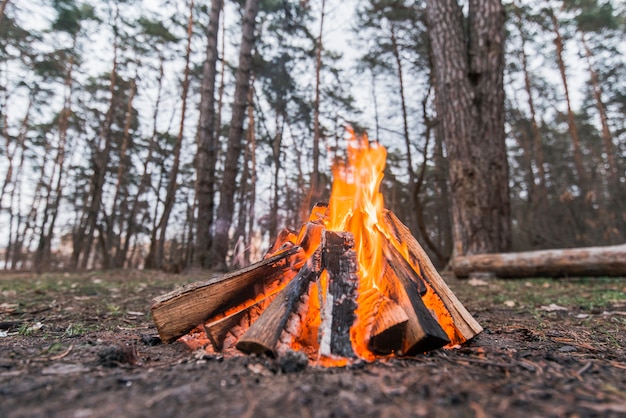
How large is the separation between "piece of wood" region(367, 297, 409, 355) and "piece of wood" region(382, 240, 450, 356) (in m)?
0.03

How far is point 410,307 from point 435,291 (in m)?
0.41

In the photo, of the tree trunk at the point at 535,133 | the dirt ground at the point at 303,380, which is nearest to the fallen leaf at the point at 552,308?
the dirt ground at the point at 303,380

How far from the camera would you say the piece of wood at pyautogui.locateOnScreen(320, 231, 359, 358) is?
155 cm

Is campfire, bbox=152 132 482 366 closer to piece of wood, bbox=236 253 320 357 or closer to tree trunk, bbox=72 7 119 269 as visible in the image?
piece of wood, bbox=236 253 320 357

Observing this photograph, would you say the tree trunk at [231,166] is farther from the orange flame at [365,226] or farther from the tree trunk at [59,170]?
the tree trunk at [59,170]

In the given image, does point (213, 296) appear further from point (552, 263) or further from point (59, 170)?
point (59, 170)

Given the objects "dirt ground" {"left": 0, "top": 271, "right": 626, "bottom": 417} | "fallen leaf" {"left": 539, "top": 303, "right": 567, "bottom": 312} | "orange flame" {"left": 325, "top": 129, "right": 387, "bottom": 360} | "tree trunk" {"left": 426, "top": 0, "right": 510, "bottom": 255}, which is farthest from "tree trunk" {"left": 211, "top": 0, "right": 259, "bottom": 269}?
"fallen leaf" {"left": 539, "top": 303, "right": 567, "bottom": 312}

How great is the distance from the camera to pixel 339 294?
180 centimetres

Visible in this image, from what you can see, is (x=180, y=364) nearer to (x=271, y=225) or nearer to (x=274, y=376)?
(x=274, y=376)

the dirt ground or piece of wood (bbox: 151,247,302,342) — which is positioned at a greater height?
piece of wood (bbox: 151,247,302,342)

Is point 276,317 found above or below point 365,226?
below

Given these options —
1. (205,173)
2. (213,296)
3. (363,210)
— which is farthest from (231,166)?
(213,296)

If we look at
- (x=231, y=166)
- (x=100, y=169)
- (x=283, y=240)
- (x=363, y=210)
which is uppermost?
(x=100, y=169)

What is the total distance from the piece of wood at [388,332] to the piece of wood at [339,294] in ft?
0.42
